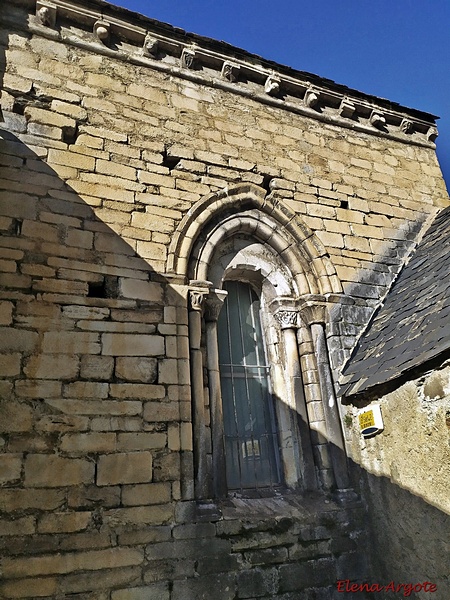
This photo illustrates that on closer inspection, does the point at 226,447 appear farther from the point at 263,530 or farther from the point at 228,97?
the point at 228,97

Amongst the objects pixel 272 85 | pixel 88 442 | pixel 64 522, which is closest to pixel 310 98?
pixel 272 85

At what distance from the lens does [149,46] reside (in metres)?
5.37

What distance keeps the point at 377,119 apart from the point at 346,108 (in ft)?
1.87

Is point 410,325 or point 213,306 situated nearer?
point 410,325

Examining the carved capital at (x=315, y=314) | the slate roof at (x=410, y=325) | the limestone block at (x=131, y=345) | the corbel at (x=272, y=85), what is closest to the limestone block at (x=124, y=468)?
the limestone block at (x=131, y=345)

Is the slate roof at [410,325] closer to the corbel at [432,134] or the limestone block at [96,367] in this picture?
the corbel at [432,134]

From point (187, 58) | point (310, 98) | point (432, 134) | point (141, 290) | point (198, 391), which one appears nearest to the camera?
point (198, 391)

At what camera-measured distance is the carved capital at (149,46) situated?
537 cm

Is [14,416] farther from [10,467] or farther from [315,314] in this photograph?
[315,314]

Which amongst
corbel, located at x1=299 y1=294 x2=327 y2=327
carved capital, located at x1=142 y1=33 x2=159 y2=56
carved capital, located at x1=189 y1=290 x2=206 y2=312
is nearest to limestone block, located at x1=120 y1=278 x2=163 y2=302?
carved capital, located at x1=189 y1=290 x2=206 y2=312

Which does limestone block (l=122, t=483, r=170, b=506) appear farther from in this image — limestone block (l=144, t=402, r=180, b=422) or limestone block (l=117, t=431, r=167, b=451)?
limestone block (l=144, t=402, r=180, b=422)

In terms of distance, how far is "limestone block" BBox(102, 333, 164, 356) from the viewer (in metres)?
4.04

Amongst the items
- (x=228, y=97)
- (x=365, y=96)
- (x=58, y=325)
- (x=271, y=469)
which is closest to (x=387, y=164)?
(x=365, y=96)

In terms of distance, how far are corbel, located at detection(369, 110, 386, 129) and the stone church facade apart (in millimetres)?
826
